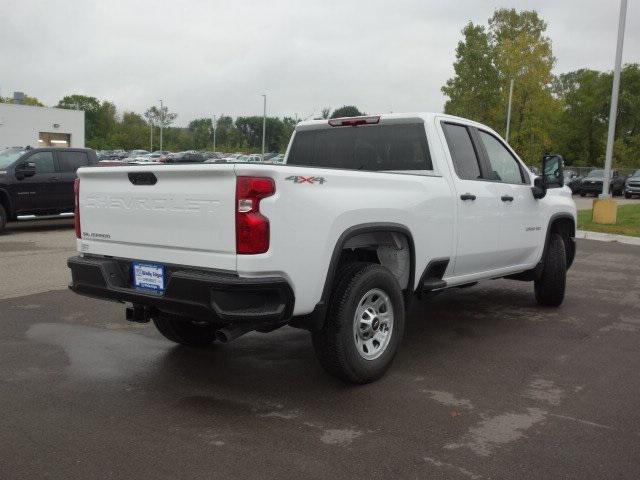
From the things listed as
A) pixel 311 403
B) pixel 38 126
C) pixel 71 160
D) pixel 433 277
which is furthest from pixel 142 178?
pixel 38 126

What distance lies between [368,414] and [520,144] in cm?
3544

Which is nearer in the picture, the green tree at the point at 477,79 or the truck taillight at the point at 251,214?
the truck taillight at the point at 251,214

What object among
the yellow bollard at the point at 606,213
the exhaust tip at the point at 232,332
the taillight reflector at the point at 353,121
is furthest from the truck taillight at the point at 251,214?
the yellow bollard at the point at 606,213

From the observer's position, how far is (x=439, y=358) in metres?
5.36

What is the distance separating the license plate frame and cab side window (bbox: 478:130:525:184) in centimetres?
328

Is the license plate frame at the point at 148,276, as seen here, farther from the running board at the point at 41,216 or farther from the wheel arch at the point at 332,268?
the running board at the point at 41,216

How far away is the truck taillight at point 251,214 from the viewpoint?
3.79m

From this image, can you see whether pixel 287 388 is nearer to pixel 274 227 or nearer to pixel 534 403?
pixel 274 227

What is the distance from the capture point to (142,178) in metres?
4.32

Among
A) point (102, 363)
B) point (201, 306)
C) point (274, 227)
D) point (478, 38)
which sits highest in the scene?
point (478, 38)

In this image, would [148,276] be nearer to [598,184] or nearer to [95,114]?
[598,184]

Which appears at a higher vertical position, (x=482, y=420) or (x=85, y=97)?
(x=85, y=97)

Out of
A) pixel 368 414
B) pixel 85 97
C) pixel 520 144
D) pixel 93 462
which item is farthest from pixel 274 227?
pixel 85 97

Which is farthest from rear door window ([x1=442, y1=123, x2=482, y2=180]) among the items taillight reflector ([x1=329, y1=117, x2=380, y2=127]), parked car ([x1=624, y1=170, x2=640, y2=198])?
parked car ([x1=624, y1=170, x2=640, y2=198])
